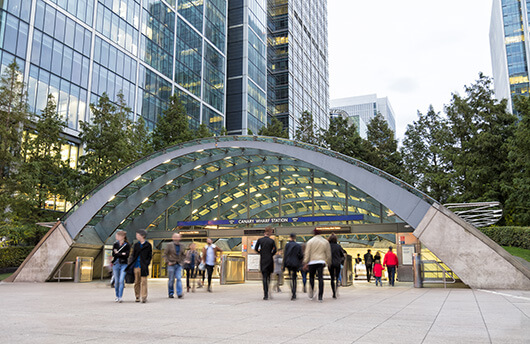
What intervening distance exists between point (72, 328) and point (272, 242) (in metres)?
6.05

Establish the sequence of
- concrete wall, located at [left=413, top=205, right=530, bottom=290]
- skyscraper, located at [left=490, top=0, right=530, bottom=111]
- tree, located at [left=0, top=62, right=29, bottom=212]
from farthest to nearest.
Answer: skyscraper, located at [left=490, top=0, right=530, bottom=111]
tree, located at [left=0, top=62, right=29, bottom=212]
concrete wall, located at [left=413, top=205, right=530, bottom=290]

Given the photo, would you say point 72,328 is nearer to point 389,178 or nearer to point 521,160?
point 389,178

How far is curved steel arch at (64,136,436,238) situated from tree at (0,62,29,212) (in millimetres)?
4989

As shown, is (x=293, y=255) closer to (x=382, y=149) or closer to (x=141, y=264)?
(x=141, y=264)

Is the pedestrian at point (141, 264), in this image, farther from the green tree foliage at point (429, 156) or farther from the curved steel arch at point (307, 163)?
the green tree foliage at point (429, 156)

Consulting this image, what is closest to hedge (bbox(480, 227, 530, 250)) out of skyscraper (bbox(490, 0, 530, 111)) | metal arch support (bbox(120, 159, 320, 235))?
metal arch support (bbox(120, 159, 320, 235))

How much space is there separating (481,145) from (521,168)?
2804mm

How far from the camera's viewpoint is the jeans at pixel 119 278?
396 inches

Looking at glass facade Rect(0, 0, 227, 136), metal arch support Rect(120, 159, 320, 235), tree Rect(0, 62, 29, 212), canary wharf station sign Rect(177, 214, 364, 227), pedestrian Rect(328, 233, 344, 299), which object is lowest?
pedestrian Rect(328, 233, 344, 299)

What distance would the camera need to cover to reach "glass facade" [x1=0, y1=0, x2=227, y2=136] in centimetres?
3762

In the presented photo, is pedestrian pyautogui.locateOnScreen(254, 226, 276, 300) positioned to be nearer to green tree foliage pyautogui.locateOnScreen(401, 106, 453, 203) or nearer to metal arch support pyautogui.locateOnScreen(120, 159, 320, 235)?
metal arch support pyautogui.locateOnScreen(120, 159, 320, 235)

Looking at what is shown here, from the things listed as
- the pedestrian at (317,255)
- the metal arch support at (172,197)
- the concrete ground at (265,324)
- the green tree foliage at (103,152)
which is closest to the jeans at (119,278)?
the concrete ground at (265,324)

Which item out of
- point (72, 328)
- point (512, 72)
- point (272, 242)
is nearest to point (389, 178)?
point (272, 242)

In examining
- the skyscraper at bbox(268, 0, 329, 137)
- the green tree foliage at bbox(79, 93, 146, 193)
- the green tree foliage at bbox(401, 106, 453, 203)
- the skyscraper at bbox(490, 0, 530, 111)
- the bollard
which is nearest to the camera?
the bollard
